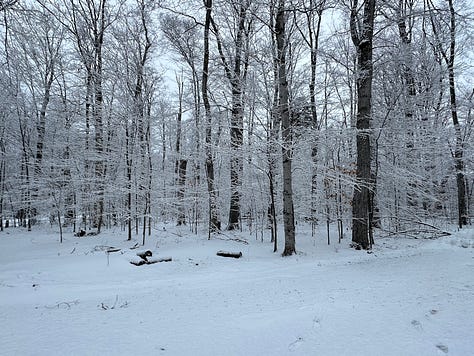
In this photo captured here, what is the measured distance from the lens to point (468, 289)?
3.54 metres

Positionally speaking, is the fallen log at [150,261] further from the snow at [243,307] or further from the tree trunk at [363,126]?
the tree trunk at [363,126]

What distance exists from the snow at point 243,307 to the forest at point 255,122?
2.43 meters

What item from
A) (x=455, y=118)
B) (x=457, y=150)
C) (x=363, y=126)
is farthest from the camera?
(x=455, y=118)

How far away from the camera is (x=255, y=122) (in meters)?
7.90

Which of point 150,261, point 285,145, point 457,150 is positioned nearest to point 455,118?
point 457,150

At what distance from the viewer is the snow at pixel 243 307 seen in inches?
94.3

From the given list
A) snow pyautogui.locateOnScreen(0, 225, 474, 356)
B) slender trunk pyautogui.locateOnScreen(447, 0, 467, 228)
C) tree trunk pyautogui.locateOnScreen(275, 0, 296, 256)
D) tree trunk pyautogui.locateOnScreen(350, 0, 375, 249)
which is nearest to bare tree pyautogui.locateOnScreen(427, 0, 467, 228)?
slender trunk pyautogui.locateOnScreen(447, 0, 467, 228)

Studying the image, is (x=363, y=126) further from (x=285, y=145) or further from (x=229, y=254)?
(x=229, y=254)

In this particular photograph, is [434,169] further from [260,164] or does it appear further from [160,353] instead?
[160,353]

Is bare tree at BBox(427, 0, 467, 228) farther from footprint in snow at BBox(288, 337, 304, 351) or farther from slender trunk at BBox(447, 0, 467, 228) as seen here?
footprint in snow at BBox(288, 337, 304, 351)

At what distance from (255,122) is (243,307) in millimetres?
5440

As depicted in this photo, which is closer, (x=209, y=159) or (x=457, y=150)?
(x=209, y=159)

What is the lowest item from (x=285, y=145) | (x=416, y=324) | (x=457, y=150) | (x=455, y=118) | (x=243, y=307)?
(x=243, y=307)

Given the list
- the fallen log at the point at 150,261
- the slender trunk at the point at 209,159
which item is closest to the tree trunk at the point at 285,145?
the fallen log at the point at 150,261
